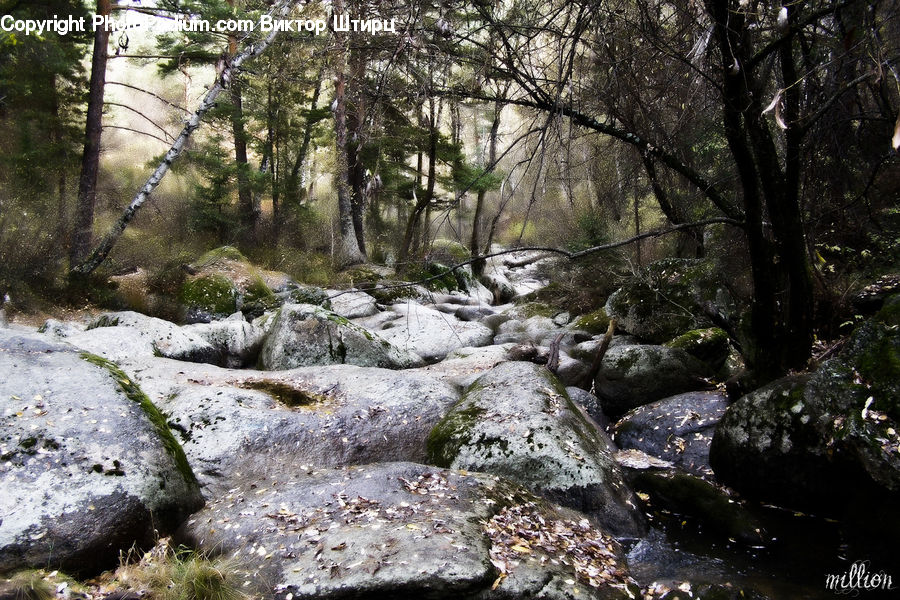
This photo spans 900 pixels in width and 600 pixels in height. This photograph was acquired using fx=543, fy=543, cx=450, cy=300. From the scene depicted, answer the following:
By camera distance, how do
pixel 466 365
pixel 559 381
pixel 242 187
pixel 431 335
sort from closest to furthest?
pixel 559 381, pixel 466 365, pixel 431 335, pixel 242 187

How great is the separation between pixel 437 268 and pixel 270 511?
1097 centimetres

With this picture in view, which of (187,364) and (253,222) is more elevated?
(253,222)

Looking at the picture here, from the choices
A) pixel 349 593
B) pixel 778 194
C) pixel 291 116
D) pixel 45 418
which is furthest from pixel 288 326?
pixel 291 116

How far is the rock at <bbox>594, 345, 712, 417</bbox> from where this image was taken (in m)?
6.63

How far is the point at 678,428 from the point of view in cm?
565

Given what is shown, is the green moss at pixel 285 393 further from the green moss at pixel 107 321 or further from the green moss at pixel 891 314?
the green moss at pixel 891 314

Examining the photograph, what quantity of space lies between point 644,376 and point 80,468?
5.73m

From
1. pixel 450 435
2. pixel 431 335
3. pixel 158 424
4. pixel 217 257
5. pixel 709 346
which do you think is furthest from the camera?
pixel 217 257

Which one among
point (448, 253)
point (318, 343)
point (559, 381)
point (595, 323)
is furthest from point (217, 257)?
point (559, 381)

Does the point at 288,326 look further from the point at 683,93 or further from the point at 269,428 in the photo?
the point at 683,93

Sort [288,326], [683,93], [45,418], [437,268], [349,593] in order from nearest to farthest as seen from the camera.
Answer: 1. [349,593]
2. [45,418]
3. [683,93]
4. [288,326]
5. [437,268]

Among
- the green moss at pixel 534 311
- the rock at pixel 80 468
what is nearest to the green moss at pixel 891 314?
the rock at pixel 80 468

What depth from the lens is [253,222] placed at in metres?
18.6

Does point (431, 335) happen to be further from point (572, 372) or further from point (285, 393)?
point (285, 393)
